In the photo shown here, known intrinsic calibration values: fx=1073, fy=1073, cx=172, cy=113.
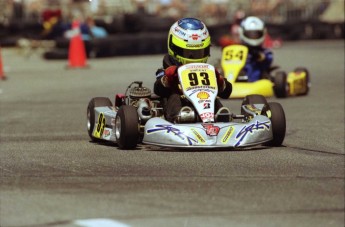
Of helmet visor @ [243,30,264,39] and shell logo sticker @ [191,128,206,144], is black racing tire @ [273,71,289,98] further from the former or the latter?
shell logo sticker @ [191,128,206,144]

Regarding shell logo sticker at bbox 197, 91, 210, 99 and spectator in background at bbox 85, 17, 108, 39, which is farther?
spectator in background at bbox 85, 17, 108, 39

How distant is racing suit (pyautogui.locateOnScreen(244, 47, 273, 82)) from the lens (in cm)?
1521

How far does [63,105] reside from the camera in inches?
544

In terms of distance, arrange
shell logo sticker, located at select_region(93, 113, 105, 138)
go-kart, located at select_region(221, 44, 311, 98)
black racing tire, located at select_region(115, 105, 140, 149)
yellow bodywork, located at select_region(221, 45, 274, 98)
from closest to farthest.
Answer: black racing tire, located at select_region(115, 105, 140, 149) < shell logo sticker, located at select_region(93, 113, 105, 138) < yellow bodywork, located at select_region(221, 45, 274, 98) < go-kart, located at select_region(221, 44, 311, 98)

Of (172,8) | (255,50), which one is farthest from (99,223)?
(172,8)

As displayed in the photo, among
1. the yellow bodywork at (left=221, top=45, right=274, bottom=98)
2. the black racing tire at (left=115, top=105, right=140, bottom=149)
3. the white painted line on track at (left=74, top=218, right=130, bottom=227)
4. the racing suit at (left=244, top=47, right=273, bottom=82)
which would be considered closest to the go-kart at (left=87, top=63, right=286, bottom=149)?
the black racing tire at (left=115, top=105, right=140, bottom=149)

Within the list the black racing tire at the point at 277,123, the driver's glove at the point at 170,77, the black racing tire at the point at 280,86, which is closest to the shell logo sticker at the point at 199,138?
the black racing tire at the point at 277,123

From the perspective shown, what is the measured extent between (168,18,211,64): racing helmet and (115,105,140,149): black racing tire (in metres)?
1.11

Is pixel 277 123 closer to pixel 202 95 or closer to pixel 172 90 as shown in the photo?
pixel 202 95

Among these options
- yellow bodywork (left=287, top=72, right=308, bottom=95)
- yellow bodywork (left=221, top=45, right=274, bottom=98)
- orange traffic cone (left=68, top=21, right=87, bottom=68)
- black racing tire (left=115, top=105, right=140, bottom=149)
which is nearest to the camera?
black racing tire (left=115, top=105, right=140, bottom=149)

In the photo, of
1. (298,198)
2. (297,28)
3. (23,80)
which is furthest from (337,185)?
(297,28)

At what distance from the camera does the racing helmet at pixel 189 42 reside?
9.45 m

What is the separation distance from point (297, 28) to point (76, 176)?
30.2 meters

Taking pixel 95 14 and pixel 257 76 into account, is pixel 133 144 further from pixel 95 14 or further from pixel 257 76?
pixel 95 14
